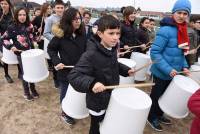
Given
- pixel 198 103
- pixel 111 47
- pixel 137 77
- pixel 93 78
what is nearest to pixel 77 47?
pixel 111 47

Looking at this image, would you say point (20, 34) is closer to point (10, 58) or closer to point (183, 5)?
point (10, 58)

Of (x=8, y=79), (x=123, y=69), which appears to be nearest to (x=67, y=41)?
(x=123, y=69)

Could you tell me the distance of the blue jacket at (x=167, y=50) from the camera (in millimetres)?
2951

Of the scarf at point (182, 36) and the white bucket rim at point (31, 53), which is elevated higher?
the scarf at point (182, 36)

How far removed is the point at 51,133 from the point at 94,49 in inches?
60.4

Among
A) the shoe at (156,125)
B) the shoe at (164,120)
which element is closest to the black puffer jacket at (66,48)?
the shoe at (156,125)

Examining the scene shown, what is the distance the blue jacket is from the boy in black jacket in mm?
786

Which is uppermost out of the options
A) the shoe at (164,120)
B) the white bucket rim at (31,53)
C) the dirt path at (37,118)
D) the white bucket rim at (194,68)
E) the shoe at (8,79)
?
the white bucket rim at (31,53)

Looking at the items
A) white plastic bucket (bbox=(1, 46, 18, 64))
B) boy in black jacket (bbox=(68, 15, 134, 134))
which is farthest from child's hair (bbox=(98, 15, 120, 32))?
white plastic bucket (bbox=(1, 46, 18, 64))

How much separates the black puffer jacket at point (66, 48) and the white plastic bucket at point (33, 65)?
0.70 m

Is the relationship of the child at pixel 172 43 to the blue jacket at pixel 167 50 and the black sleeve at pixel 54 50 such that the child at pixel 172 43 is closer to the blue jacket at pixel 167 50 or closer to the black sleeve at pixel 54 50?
the blue jacket at pixel 167 50

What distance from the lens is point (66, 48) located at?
3.16 m

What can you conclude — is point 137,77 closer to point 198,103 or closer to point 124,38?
point 124,38

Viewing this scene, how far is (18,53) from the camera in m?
4.05
